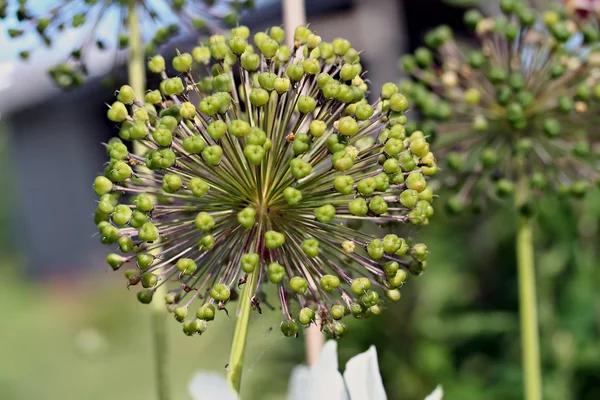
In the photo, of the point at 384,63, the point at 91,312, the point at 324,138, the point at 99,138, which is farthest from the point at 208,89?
the point at 99,138

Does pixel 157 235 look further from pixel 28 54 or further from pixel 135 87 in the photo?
pixel 28 54

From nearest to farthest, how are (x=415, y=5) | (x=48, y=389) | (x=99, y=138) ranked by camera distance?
(x=415, y=5) → (x=48, y=389) → (x=99, y=138)

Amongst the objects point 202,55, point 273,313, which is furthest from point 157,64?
point 273,313

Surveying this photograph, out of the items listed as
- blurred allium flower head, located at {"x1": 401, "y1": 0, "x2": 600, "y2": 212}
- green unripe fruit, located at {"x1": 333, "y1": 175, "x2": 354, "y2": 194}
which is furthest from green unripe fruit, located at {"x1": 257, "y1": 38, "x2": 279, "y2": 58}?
blurred allium flower head, located at {"x1": 401, "y1": 0, "x2": 600, "y2": 212}

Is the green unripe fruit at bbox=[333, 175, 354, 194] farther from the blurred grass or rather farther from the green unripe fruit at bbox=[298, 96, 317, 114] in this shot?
the blurred grass

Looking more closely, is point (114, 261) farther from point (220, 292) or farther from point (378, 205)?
point (378, 205)

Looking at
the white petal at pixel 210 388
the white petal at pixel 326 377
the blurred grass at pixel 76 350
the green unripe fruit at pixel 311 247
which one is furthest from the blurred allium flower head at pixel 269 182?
the blurred grass at pixel 76 350
